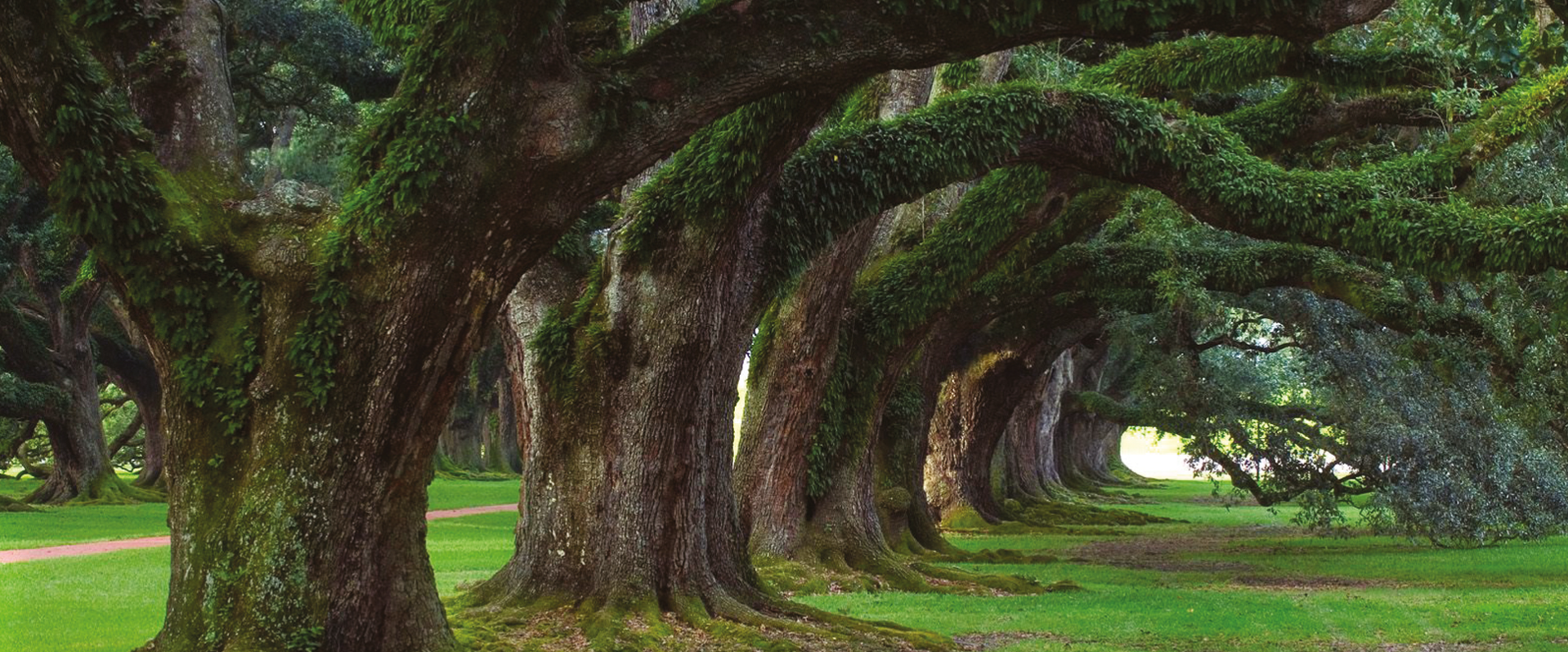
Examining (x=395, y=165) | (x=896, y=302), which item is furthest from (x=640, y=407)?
(x=896, y=302)

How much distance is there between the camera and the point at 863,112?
14266 millimetres

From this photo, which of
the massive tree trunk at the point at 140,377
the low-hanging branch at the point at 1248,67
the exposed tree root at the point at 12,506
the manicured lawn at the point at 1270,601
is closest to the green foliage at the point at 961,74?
the low-hanging branch at the point at 1248,67

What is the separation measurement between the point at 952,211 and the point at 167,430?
9632 millimetres

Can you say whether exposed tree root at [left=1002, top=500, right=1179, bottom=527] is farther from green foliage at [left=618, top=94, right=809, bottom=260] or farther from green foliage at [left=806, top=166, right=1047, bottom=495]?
green foliage at [left=618, top=94, right=809, bottom=260]

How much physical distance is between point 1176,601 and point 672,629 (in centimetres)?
Result: 676

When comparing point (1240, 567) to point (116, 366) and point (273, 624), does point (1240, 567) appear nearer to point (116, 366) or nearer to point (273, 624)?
point (273, 624)

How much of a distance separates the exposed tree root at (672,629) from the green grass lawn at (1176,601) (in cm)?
136

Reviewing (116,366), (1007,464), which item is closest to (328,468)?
(1007,464)

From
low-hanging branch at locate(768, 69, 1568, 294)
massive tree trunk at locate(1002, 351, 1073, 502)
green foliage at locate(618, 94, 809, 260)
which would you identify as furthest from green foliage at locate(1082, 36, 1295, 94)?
massive tree trunk at locate(1002, 351, 1073, 502)

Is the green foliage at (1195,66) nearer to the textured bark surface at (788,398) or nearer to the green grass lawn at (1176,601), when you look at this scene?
the textured bark surface at (788,398)

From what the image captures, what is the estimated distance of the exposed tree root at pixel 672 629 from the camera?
940 centimetres

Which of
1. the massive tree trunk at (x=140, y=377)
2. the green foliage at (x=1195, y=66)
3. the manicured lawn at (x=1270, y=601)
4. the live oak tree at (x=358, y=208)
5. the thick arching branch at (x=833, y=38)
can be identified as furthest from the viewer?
the massive tree trunk at (x=140, y=377)

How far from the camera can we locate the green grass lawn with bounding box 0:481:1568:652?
11406 mm

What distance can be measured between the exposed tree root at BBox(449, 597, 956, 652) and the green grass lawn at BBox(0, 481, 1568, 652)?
1.36m
